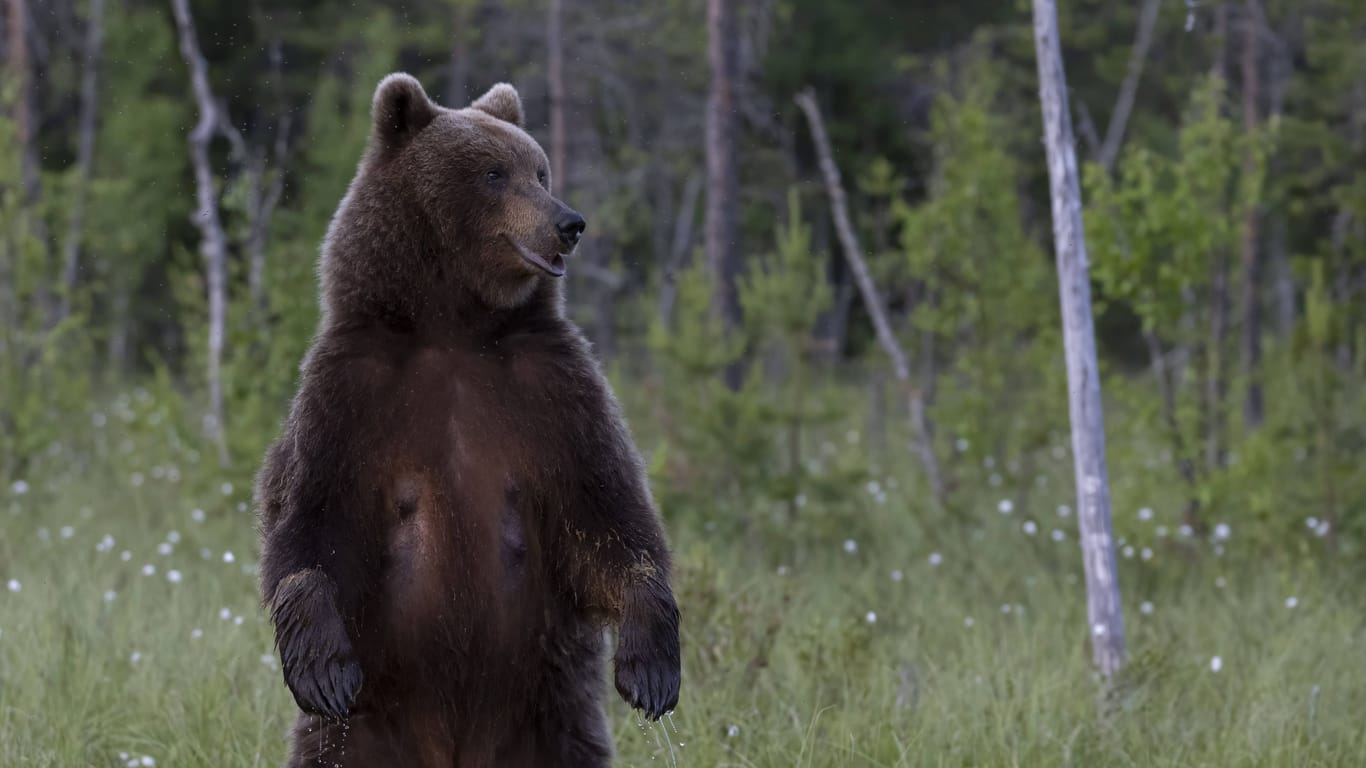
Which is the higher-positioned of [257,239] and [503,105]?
[503,105]

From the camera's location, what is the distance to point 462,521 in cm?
373

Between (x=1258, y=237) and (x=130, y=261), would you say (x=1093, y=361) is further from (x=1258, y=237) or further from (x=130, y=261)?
(x=130, y=261)

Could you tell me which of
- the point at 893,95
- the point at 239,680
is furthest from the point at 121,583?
the point at 893,95

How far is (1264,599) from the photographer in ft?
28.8

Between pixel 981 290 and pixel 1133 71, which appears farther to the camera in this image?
pixel 1133 71

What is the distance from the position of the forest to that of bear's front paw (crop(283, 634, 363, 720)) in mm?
1148

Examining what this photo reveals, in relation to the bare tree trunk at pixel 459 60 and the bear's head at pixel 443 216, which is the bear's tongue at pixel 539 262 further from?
the bare tree trunk at pixel 459 60

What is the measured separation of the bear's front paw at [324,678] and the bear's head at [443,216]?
3.03ft

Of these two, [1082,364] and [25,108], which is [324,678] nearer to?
[1082,364]

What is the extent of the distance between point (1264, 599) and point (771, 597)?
295 centimetres

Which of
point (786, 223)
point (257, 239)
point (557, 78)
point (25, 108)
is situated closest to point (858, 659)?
point (257, 239)

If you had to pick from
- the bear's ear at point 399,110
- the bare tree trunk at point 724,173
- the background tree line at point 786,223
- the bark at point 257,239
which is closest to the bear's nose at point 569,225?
the bear's ear at point 399,110

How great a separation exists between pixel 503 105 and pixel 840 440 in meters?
13.0

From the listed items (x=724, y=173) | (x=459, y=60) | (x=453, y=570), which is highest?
(x=459, y=60)
